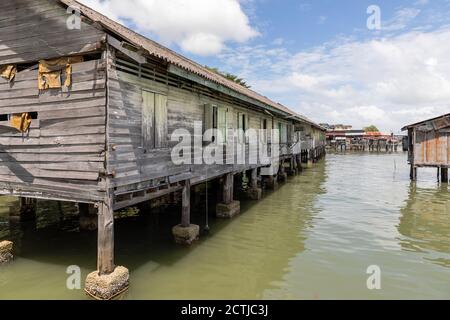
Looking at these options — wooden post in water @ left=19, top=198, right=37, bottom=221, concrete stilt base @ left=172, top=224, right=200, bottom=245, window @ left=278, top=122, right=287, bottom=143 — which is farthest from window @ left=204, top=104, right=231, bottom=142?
window @ left=278, top=122, right=287, bottom=143

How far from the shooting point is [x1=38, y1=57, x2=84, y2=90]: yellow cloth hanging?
6.72 m

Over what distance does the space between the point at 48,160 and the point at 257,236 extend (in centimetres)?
630

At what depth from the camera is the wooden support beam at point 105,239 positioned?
6234 millimetres

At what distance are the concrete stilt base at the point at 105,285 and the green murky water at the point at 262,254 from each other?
0.41 m

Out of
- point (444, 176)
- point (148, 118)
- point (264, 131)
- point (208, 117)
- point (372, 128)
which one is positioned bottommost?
point (444, 176)

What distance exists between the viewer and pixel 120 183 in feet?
21.7

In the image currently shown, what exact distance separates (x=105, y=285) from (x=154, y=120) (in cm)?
375

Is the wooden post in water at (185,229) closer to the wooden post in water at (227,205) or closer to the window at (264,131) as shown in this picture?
the wooden post in water at (227,205)

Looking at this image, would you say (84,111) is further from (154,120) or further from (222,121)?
(222,121)

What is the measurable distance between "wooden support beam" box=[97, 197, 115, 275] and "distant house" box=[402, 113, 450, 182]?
1985 centimetres

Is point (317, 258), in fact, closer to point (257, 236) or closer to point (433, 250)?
point (257, 236)

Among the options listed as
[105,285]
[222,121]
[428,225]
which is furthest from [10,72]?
[428,225]

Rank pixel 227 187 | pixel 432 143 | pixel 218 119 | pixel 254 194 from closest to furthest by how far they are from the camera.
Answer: pixel 218 119
pixel 227 187
pixel 254 194
pixel 432 143

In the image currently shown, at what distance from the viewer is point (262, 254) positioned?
28.6ft
